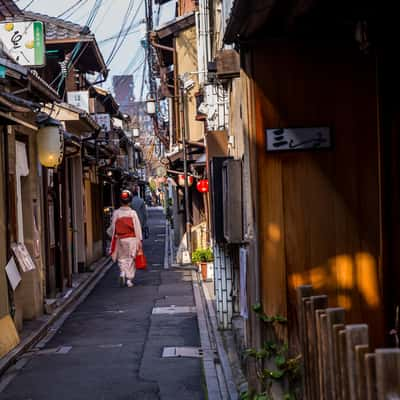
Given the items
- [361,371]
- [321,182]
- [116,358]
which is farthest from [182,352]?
[361,371]

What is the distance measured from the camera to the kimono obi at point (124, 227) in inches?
753

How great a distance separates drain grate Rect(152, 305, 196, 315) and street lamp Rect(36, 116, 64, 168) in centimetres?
376

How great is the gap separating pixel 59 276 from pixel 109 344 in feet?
21.5

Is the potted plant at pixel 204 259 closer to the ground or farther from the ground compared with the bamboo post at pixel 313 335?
closer to the ground

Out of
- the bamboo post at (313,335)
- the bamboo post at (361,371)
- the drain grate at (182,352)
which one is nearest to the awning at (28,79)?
the drain grate at (182,352)

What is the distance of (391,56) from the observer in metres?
6.37

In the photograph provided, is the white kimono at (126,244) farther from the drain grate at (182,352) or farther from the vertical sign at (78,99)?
the drain grate at (182,352)

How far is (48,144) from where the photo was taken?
46.4ft

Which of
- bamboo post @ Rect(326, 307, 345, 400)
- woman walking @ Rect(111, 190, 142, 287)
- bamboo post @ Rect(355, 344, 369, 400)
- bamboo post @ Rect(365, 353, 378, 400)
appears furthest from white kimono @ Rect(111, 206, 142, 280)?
bamboo post @ Rect(365, 353, 378, 400)

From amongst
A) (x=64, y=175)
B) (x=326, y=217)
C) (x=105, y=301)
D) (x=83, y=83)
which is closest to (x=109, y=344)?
(x=105, y=301)

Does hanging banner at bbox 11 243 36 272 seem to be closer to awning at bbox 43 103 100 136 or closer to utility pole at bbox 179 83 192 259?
awning at bbox 43 103 100 136

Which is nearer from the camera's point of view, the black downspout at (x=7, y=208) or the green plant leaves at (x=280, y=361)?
the green plant leaves at (x=280, y=361)

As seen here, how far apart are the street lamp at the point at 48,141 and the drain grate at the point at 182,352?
476cm

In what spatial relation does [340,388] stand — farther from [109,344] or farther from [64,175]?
[64,175]
